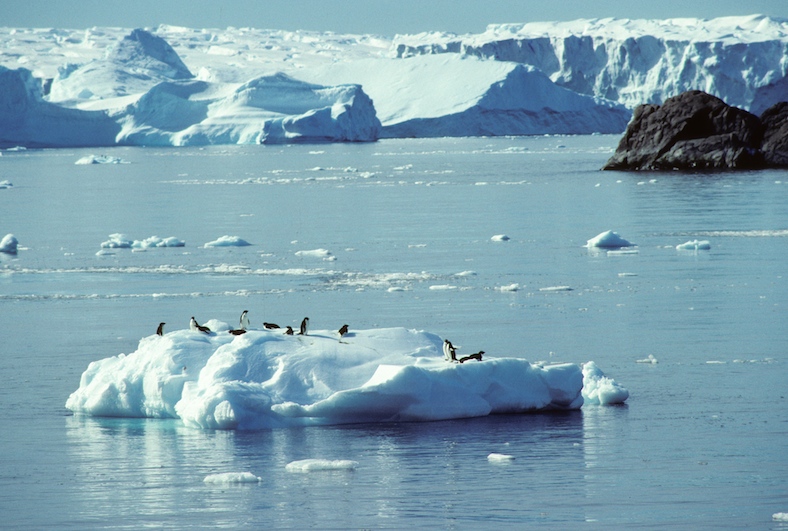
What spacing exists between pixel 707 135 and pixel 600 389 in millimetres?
38423

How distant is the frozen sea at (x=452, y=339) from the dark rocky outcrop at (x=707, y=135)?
1367 cm

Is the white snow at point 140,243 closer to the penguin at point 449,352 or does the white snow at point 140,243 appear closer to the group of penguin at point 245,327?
the group of penguin at point 245,327

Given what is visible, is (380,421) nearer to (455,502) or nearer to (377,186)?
(455,502)

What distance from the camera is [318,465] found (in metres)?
7.83

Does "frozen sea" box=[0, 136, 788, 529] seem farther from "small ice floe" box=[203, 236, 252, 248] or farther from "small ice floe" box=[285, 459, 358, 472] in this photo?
"small ice floe" box=[203, 236, 252, 248]

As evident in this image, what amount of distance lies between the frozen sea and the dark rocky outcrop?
13.7 m

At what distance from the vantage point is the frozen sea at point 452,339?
278 inches

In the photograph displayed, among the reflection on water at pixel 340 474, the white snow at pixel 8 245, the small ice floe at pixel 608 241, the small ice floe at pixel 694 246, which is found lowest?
the reflection on water at pixel 340 474

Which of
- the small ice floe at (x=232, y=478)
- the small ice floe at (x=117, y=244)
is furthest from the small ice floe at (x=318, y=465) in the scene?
the small ice floe at (x=117, y=244)

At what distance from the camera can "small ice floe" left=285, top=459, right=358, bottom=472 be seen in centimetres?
781

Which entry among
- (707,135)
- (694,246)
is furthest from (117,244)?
(707,135)

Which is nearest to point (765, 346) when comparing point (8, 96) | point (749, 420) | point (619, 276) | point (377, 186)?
point (749, 420)

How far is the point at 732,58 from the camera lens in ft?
383

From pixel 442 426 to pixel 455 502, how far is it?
6.90 ft
